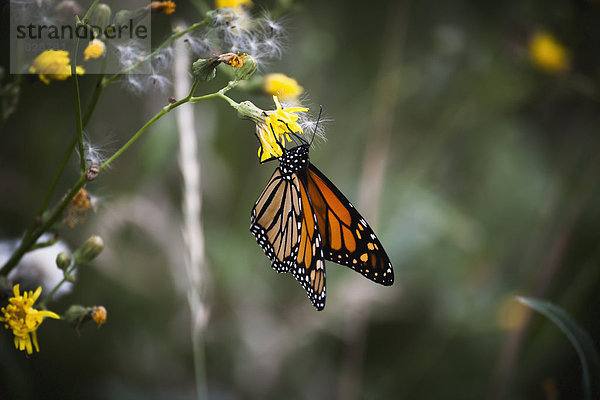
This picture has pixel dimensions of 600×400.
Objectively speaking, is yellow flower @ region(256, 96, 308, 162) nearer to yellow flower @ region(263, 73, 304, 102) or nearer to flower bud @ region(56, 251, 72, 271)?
yellow flower @ region(263, 73, 304, 102)

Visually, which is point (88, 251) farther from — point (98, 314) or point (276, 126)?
point (276, 126)

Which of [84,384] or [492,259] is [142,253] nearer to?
[84,384]

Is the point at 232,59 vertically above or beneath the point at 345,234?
above

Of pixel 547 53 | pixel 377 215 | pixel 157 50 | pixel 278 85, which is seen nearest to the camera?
pixel 157 50

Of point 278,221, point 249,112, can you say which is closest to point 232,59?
point 249,112

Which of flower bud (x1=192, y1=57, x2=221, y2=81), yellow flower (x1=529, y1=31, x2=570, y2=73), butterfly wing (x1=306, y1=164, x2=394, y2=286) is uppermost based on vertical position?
yellow flower (x1=529, y1=31, x2=570, y2=73)

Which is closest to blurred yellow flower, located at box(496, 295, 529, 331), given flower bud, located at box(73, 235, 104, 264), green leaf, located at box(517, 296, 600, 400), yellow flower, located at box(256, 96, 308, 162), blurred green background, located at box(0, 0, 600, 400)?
blurred green background, located at box(0, 0, 600, 400)

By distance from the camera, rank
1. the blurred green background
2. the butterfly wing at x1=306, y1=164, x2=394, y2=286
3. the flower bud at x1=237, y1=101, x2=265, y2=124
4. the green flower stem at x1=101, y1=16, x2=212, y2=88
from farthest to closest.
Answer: the blurred green background
the butterfly wing at x1=306, y1=164, x2=394, y2=286
the flower bud at x1=237, y1=101, x2=265, y2=124
the green flower stem at x1=101, y1=16, x2=212, y2=88
